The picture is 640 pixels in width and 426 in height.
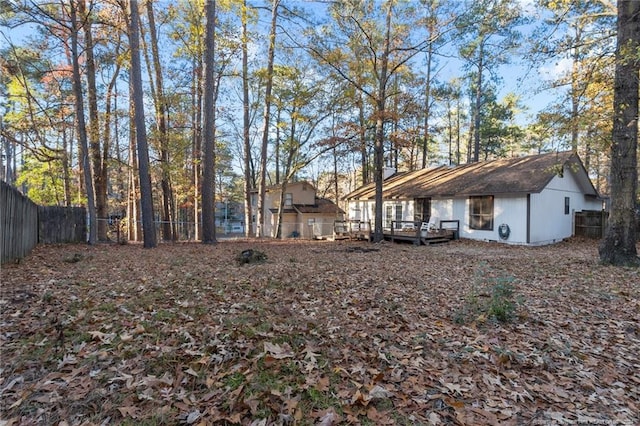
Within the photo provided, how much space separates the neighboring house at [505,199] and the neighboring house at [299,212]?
29.8ft

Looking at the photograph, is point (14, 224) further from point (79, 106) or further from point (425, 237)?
point (425, 237)

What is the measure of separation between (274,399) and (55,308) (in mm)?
3206

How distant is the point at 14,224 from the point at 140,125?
187 inches

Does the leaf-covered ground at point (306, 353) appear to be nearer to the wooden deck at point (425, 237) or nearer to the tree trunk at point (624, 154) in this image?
the tree trunk at point (624, 154)

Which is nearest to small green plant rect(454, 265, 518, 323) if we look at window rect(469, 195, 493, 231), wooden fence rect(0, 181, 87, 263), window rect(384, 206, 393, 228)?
wooden fence rect(0, 181, 87, 263)

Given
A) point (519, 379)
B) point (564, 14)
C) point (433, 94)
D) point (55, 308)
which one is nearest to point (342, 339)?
point (519, 379)

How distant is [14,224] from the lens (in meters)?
6.87

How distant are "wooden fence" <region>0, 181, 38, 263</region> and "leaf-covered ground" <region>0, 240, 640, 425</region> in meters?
1.47

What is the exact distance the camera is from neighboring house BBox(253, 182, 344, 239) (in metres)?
28.1

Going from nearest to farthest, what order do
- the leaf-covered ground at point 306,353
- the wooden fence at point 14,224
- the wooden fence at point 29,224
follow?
the leaf-covered ground at point 306,353
the wooden fence at point 14,224
the wooden fence at point 29,224

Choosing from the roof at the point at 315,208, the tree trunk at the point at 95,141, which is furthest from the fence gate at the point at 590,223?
the tree trunk at the point at 95,141

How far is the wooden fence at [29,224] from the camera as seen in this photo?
249 inches

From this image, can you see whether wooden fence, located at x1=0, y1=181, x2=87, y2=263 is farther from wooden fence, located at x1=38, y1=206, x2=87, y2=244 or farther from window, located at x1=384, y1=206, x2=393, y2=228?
window, located at x1=384, y1=206, x2=393, y2=228

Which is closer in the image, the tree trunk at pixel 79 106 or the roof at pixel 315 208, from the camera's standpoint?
the tree trunk at pixel 79 106
